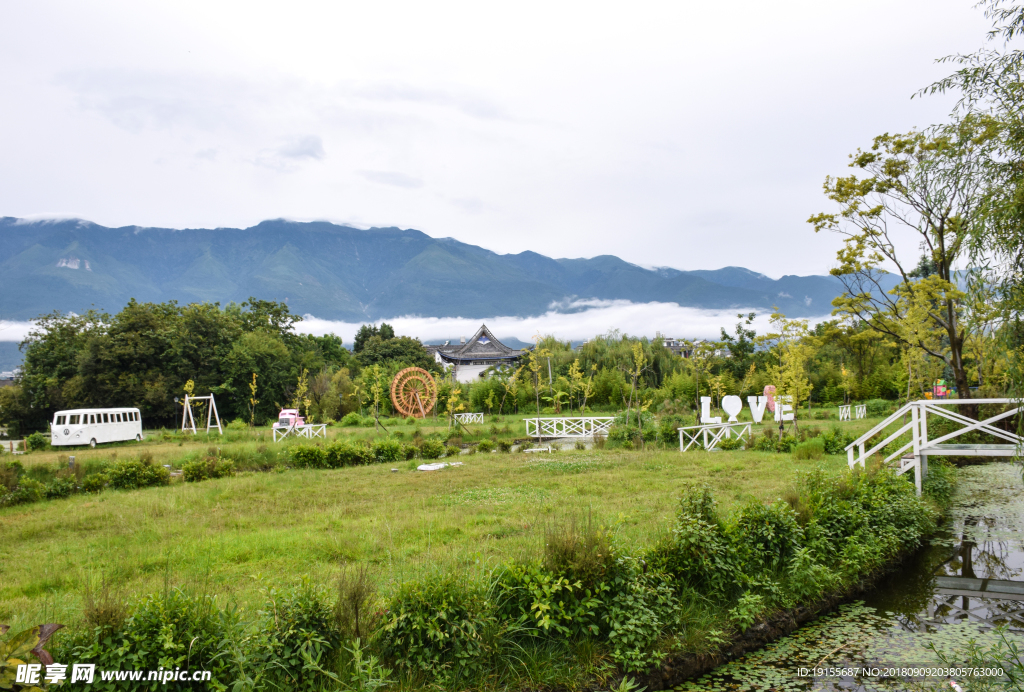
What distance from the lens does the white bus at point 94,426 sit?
18562mm

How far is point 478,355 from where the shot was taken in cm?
4328

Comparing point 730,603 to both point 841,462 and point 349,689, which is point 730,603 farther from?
point 841,462

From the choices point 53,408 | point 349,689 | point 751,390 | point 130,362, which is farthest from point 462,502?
point 53,408

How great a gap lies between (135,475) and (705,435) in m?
12.7

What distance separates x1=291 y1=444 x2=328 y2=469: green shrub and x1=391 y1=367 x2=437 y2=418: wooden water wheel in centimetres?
779

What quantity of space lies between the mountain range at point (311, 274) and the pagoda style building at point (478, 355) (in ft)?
324

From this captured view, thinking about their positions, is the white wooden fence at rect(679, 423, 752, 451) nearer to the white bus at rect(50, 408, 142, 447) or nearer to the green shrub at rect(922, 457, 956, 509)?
the green shrub at rect(922, 457, 956, 509)

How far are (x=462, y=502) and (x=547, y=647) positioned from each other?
4.40m

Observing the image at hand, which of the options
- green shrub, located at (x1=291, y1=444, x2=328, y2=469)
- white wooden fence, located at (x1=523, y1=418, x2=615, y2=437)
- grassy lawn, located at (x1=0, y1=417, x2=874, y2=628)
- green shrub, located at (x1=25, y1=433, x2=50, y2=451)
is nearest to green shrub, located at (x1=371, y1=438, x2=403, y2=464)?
green shrub, located at (x1=291, y1=444, x2=328, y2=469)

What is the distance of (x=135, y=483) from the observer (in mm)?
10539

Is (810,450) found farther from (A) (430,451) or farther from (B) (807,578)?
(A) (430,451)

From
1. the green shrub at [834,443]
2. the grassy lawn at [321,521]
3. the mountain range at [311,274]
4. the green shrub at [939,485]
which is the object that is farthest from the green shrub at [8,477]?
the mountain range at [311,274]

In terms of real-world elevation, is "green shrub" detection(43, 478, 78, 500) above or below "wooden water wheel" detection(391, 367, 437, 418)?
below

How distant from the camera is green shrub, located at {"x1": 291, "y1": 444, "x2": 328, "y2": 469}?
1313 cm
